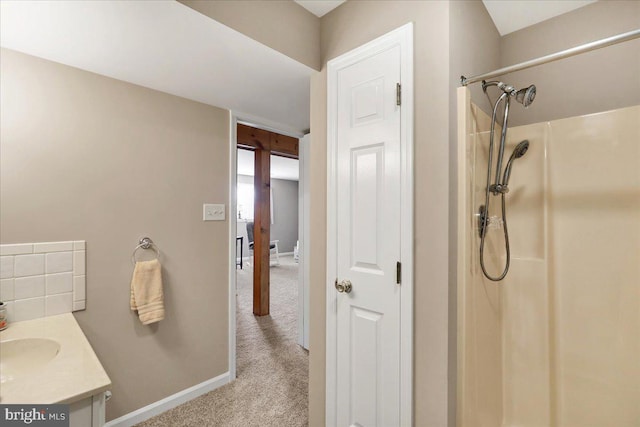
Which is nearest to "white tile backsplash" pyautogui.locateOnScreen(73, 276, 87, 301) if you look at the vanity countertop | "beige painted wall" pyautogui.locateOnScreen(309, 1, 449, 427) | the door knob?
the vanity countertop

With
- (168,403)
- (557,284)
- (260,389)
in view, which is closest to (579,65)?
(557,284)

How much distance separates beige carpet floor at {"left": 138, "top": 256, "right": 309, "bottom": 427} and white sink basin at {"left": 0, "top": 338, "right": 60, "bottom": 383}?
981mm

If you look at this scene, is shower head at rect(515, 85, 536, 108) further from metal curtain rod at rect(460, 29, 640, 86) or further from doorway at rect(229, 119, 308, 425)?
doorway at rect(229, 119, 308, 425)

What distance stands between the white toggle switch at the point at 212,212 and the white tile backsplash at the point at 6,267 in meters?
0.97

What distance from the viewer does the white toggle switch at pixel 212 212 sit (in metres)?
2.11

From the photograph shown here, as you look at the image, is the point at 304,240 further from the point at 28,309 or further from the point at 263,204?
the point at 28,309

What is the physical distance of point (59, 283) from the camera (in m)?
1.52

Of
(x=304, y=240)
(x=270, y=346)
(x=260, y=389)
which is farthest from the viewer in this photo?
(x=270, y=346)

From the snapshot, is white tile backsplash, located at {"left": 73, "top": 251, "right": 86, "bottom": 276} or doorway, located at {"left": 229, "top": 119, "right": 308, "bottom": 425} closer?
white tile backsplash, located at {"left": 73, "top": 251, "right": 86, "bottom": 276}

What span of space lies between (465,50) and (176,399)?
2572mm

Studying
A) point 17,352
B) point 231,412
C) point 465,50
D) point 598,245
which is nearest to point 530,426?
point 598,245

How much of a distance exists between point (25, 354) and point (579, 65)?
2766mm

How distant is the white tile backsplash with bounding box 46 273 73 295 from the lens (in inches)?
58.6

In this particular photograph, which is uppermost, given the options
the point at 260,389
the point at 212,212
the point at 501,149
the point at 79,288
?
the point at 501,149
